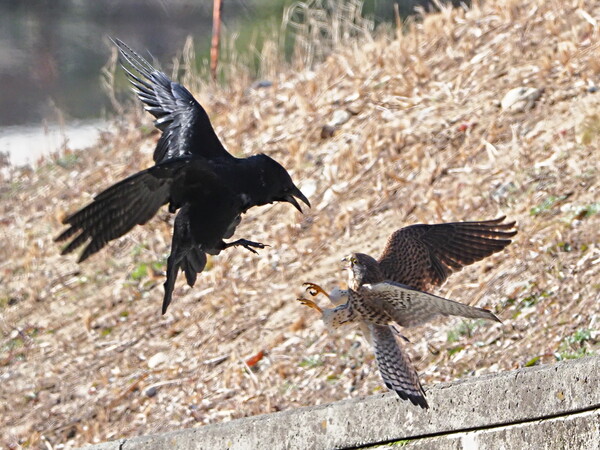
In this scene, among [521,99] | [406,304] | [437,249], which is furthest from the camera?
[521,99]

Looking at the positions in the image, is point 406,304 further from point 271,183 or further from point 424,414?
point 271,183

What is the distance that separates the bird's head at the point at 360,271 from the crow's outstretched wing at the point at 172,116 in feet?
3.72

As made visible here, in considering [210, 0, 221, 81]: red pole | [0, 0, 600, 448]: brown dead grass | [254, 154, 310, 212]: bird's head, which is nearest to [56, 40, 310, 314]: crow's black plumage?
[254, 154, 310, 212]: bird's head

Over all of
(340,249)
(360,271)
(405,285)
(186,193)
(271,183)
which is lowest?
(340,249)

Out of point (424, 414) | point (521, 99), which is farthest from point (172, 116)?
point (521, 99)

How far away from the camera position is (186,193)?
6270 millimetres

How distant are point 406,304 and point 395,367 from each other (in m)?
0.30

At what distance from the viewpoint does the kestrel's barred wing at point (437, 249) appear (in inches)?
238

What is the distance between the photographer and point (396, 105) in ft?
33.8

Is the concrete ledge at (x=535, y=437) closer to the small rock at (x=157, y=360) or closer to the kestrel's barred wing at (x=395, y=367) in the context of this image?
the kestrel's barred wing at (x=395, y=367)

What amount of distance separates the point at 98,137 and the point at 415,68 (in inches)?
177

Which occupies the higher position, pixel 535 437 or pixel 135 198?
pixel 135 198

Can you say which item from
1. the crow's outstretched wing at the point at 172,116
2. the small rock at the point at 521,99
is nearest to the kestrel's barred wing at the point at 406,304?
the crow's outstretched wing at the point at 172,116

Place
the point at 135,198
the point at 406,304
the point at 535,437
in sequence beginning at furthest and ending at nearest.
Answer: the point at 135,198 < the point at 406,304 < the point at 535,437
